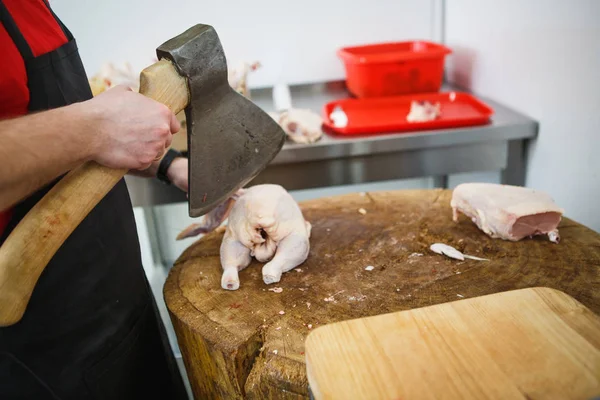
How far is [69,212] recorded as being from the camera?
1.02 m

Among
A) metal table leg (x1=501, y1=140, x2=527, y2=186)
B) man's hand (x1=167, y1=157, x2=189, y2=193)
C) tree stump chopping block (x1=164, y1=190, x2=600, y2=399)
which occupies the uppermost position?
man's hand (x1=167, y1=157, x2=189, y2=193)

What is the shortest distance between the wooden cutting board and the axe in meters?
0.53

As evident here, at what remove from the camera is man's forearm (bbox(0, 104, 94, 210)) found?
941mm

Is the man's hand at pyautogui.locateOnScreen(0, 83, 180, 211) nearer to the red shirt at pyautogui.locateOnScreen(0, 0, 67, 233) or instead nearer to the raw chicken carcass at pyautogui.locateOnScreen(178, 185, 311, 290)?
the red shirt at pyautogui.locateOnScreen(0, 0, 67, 233)

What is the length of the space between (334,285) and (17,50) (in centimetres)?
86

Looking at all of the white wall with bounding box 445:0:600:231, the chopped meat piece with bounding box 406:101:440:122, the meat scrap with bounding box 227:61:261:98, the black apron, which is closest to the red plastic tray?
the chopped meat piece with bounding box 406:101:440:122

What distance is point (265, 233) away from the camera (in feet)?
4.79

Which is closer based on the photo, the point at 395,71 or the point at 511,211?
the point at 511,211

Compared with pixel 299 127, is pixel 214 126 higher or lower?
higher

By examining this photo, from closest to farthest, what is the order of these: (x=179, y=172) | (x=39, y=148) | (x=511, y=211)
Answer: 1. (x=39, y=148)
2. (x=511, y=211)
3. (x=179, y=172)

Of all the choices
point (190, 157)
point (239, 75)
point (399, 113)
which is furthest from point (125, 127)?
point (399, 113)

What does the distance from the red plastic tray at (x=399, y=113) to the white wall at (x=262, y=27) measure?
473 mm

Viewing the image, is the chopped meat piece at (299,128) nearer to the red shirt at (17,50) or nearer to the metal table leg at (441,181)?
the metal table leg at (441,181)

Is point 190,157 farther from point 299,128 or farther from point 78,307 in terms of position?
point 299,128
